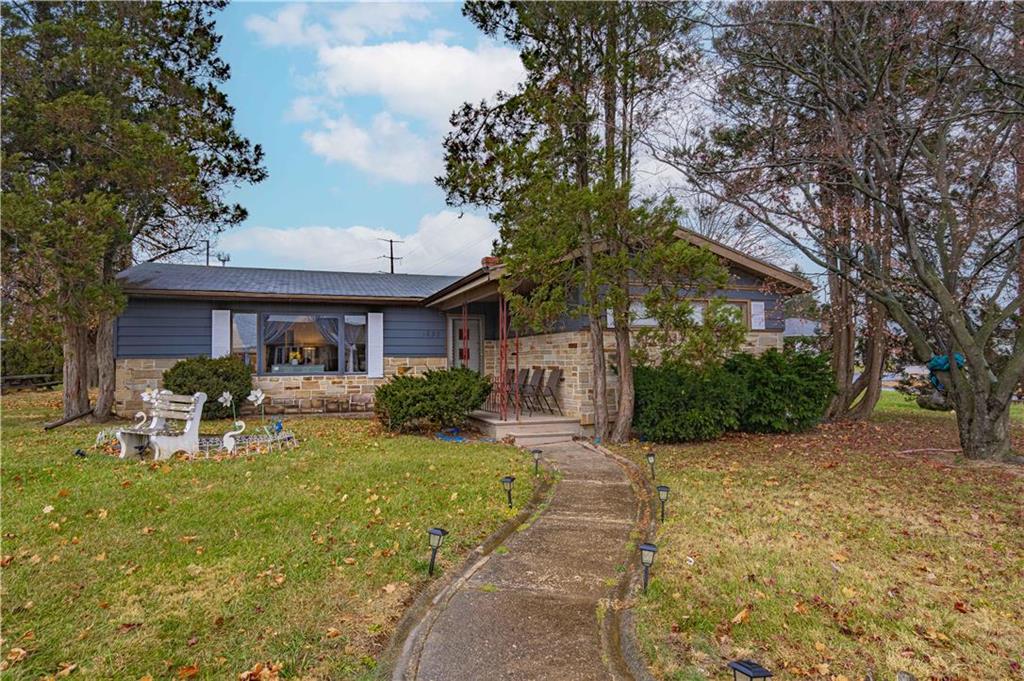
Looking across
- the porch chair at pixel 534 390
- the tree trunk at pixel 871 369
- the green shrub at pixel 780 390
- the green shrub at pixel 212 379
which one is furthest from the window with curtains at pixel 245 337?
the tree trunk at pixel 871 369

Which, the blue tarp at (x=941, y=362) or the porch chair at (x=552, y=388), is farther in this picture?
the porch chair at (x=552, y=388)

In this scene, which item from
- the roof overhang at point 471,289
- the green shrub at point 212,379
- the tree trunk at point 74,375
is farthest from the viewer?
the green shrub at point 212,379

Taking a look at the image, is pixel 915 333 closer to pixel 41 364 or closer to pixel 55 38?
pixel 55 38

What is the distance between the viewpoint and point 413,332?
1370 centimetres

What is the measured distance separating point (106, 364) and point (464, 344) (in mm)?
7369

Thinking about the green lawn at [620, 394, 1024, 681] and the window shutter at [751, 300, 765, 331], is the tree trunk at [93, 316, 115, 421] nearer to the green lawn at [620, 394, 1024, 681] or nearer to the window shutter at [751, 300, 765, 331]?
the green lawn at [620, 394, 1024, 681]

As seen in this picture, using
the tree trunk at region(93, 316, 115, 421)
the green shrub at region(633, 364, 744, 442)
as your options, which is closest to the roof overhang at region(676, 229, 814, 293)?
the green shrub at region(633, 364, 744, 442)

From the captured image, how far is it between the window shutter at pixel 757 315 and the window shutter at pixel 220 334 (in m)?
11.0

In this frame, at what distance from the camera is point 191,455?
7219 mm

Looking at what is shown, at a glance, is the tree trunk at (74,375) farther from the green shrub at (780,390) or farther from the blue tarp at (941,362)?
the blue tarp at (941,362)

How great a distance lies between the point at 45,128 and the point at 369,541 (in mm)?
10183

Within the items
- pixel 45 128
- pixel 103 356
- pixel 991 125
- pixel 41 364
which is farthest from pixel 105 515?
pixel 41 364

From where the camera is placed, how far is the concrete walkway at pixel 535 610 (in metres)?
2.67

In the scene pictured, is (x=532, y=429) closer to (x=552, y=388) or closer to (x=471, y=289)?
(x=552, y=388)
